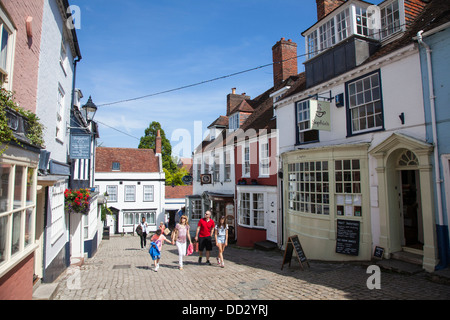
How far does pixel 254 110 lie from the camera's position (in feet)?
71.6

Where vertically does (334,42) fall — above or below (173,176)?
above

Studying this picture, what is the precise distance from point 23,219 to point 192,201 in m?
19.4

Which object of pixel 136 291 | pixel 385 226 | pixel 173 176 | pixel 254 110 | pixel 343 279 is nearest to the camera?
pixel 136 291

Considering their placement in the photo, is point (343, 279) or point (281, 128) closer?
point (343, 279)

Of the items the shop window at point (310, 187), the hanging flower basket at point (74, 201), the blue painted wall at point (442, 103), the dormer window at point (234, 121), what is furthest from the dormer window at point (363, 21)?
the dormer window at point (234, 121)

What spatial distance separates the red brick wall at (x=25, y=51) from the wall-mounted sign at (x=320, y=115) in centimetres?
823

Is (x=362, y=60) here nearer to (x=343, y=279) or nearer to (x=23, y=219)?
(x=343, y=279)

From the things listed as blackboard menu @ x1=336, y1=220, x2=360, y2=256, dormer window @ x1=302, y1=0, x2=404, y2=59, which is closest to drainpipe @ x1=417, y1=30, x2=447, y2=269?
blackboard menu @ x1=336, y1=220, x2=360, y2=256

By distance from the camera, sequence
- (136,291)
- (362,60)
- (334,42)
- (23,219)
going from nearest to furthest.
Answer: (23,219)
(136,291)
(362,60)
(334,42)

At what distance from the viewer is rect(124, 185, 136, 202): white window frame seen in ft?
106

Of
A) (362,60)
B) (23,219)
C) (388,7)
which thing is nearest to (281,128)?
(362,60)

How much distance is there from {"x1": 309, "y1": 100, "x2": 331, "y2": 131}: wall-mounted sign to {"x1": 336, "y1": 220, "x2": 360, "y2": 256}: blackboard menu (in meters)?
3.39

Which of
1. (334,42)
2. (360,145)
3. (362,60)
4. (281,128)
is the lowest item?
(360,145)

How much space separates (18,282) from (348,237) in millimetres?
8917
